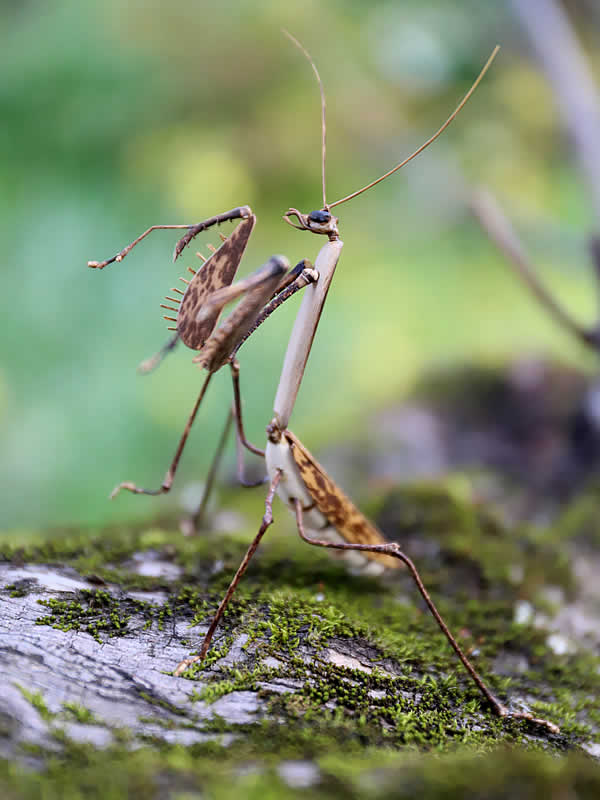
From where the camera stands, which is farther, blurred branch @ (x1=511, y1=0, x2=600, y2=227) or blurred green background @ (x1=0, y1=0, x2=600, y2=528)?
blurred green background @ (x1=0, y1=0, x2=600, y2=528)

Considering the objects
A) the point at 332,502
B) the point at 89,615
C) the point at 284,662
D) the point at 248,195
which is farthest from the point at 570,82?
the point at 89,615

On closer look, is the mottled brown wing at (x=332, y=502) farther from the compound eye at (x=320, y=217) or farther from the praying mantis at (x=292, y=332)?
the compound eye at (x=320, y=217)

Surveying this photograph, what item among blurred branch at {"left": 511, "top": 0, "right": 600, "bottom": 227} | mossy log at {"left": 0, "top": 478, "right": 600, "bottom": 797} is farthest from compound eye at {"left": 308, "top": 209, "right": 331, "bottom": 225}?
blurred branch at {"left": 511, "top": 0, "right": 600, "bottom": 227}

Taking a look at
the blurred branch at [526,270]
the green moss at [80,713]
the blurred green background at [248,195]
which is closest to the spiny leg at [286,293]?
the green moss at [80,713]

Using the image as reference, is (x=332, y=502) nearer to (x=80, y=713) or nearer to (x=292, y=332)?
(x=292, y=332)

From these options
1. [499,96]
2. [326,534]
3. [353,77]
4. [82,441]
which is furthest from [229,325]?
[499,96]

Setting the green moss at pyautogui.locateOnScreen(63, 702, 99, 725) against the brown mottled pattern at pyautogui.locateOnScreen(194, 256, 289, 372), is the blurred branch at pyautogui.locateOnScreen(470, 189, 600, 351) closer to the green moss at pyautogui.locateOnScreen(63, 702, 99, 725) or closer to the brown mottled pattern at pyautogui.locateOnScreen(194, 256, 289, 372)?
the brown mottled pattern at pyautogui.locateOnScreen(194, 256, 289, 372)
